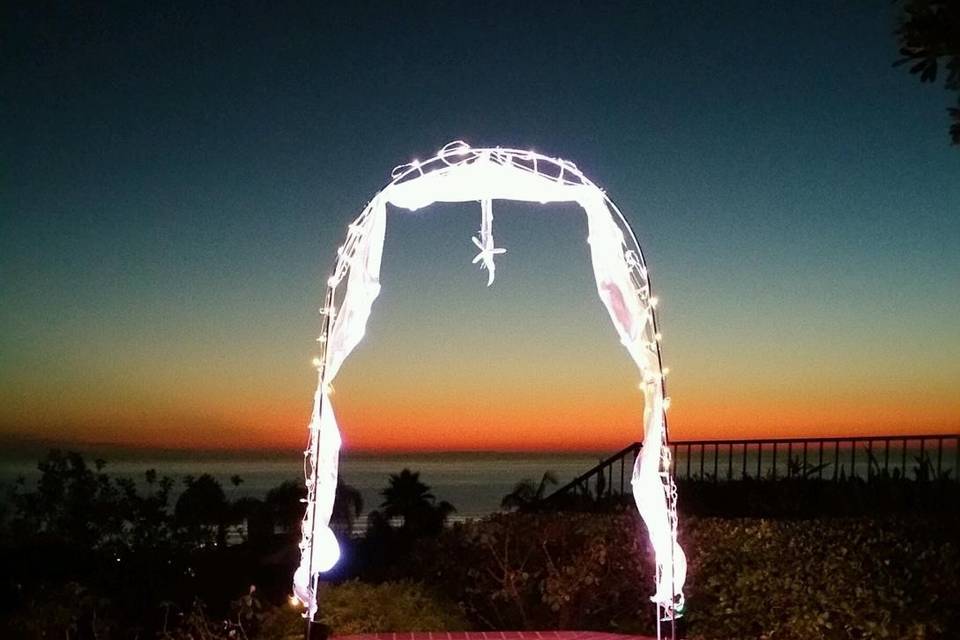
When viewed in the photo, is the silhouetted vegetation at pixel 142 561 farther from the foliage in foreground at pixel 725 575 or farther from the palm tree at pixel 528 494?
the palm tree at pixel 528 494

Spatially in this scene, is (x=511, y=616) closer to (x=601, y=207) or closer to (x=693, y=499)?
(x=693, y=499)

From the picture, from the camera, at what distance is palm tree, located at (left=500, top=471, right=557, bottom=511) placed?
10552mm

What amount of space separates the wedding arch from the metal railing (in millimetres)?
2926

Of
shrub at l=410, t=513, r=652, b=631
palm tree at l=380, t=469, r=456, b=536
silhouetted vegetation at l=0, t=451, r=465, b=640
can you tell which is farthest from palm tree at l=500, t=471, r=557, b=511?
palm tree at l=380, t=469, r=456, b=536

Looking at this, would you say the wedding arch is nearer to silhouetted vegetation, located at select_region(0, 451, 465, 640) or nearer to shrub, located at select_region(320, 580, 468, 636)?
shrub, located at select_region(320, 580, 468, 636)

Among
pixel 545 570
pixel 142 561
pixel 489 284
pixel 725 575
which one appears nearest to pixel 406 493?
pixel 142 561

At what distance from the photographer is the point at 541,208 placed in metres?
7.25

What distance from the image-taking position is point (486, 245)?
5.41m

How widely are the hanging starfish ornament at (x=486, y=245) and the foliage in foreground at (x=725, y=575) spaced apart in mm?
2688

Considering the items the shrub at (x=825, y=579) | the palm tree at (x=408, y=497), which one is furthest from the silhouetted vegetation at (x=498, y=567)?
the palm tree at (x=408, y=497)

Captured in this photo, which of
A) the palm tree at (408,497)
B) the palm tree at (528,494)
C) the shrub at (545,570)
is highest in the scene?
the palm tree at (528,494)

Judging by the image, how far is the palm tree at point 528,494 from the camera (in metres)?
10.6

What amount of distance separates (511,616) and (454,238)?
2.98 metres

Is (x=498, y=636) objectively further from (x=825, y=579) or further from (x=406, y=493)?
(x=406, y=493)
